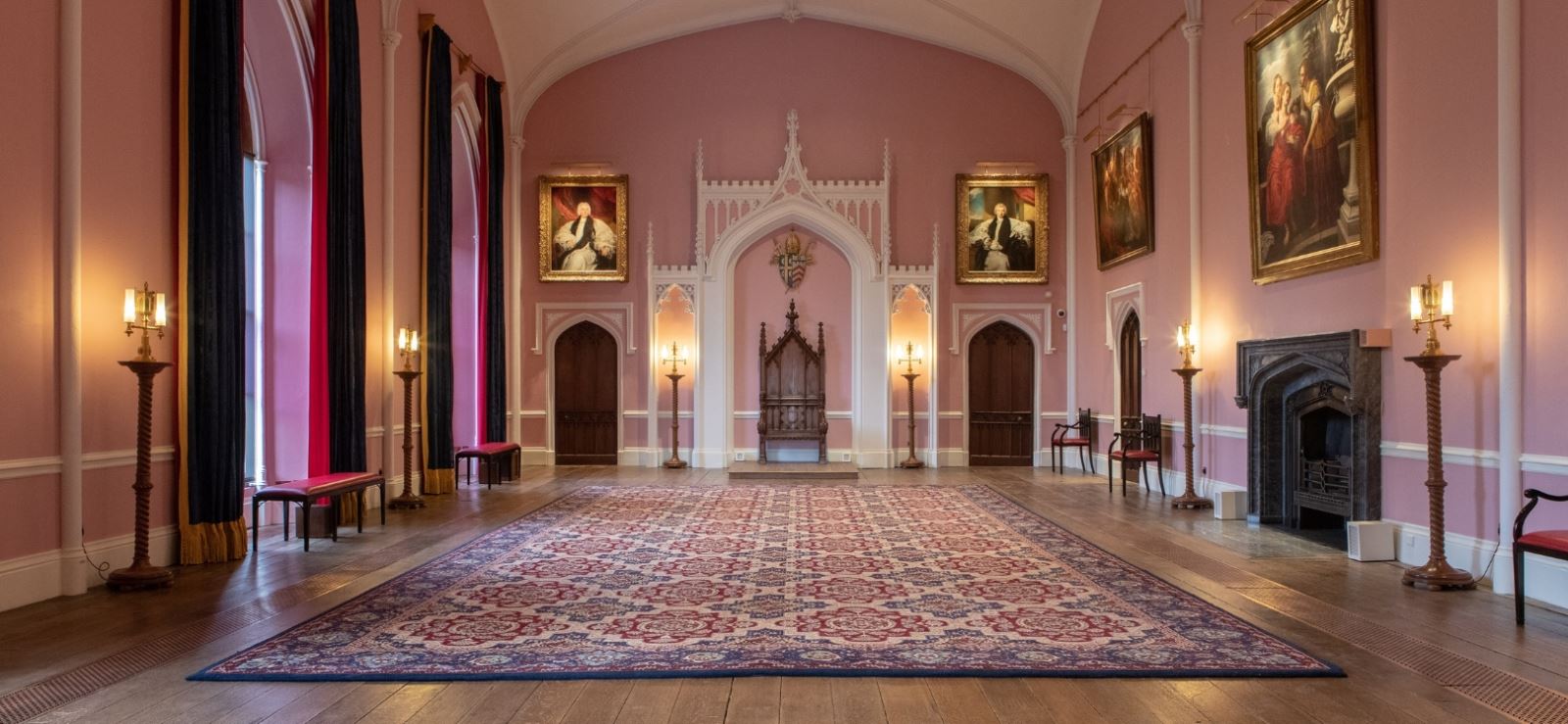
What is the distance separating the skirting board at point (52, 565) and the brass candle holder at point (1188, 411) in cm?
907

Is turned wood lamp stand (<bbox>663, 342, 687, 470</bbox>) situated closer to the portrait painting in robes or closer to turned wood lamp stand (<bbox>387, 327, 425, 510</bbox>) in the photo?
turned wood lamp stand (<bbox>387, 327, 425, 510</bbox>)

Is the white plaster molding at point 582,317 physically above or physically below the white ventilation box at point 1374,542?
above

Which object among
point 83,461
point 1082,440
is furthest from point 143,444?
point 1082,440

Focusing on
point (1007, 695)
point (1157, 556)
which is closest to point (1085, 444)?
point (1157, 556)

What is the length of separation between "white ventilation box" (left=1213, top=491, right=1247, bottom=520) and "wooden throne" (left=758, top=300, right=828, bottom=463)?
6880 millimetres

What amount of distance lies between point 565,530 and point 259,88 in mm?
5161

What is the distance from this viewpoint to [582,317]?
50.4ft

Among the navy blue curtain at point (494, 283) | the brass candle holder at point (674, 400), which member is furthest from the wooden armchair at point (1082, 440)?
the navy blue curtain at point (494, 283)

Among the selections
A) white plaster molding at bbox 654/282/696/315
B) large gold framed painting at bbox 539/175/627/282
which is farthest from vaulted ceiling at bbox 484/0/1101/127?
white plaster molding at bbox 654/282/696/315

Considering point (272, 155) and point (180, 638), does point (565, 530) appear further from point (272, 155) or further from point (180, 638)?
point (272, 155)

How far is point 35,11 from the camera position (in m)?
5.61

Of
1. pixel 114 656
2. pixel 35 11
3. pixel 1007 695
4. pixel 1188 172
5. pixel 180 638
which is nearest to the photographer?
pixel 1007 695

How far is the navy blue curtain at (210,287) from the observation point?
6777 mm

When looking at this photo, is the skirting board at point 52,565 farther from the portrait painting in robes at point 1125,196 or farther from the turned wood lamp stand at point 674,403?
the portrait painting in robes at point 1125,196
